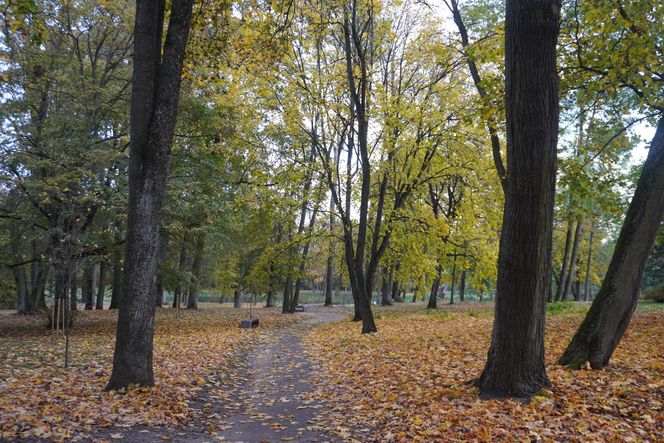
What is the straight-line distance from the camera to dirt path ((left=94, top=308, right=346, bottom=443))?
5266 mm

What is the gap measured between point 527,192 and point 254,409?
4845mm

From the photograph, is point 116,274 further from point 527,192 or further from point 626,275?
point 626,275

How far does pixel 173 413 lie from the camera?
19.4 feet

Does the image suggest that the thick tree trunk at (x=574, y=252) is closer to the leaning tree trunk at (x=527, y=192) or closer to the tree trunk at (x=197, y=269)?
the tree trunk at (x=197, y=269)

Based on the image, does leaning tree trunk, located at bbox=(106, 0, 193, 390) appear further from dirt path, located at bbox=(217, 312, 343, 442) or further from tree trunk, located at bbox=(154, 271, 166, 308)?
tree trunk, located at bbox=(154, 271, 166, 308)

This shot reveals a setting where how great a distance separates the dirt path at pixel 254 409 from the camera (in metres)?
5.27

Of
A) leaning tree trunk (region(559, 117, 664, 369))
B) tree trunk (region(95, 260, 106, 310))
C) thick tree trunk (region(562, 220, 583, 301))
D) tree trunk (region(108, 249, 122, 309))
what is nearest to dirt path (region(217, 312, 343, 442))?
leaning tree trunk (region(559, 117, 664, 369))

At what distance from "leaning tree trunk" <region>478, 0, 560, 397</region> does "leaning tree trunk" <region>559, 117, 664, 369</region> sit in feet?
5.06

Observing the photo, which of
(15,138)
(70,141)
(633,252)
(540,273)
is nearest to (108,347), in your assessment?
(70,141)

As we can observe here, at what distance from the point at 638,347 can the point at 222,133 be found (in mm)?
13539

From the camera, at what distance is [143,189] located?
21.2ft

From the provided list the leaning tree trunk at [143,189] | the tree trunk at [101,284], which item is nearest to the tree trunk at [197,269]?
the tree trunk at [101,284]

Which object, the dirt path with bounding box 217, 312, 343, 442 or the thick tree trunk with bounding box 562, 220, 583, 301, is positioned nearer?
the dirt path with bounding box 217, 312, 343, 442

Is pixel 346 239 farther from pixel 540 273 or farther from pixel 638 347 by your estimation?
pixel 540 273
